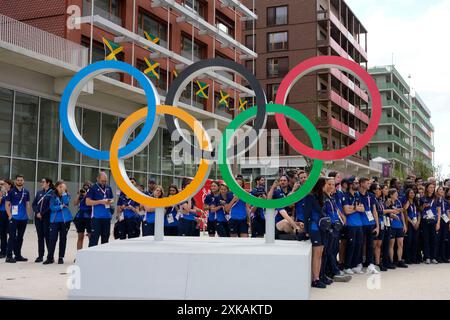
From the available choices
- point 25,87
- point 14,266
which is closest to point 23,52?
point 25,87

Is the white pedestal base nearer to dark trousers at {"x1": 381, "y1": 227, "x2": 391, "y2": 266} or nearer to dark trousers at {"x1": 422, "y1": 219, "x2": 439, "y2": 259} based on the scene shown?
dark trousers at {"x1": 381, "y1": 227, "x2": 391, "y2": 266}

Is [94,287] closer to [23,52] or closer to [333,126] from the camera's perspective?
[23,52]

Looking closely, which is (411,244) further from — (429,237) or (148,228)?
(148,228)

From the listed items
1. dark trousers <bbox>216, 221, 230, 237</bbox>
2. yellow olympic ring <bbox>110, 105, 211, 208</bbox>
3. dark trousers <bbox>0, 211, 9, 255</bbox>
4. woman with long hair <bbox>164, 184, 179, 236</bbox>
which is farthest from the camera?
dark trousers <bbox>216, 221, 230, 237</bbox>

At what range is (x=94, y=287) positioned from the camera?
22.0ft

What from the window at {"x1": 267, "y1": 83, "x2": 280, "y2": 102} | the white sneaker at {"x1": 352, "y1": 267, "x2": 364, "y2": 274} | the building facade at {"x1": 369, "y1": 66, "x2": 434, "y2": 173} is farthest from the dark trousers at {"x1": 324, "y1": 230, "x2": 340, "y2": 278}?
the building facade at {"x1": 369, "y1": 66, "x2": 434, "y2": 173}

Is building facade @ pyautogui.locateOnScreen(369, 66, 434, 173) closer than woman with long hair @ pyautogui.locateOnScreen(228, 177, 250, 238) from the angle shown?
No

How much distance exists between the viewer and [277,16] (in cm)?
4375

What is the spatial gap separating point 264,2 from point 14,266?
38.8 meters

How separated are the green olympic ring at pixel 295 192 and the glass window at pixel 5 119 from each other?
43.2ft

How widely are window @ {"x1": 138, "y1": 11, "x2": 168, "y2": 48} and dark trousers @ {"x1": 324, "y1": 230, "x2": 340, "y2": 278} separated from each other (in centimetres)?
1974

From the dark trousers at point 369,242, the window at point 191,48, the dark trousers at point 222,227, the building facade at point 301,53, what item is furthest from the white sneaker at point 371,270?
the building facade at point 301,53

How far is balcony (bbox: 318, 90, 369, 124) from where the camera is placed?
138 feet
